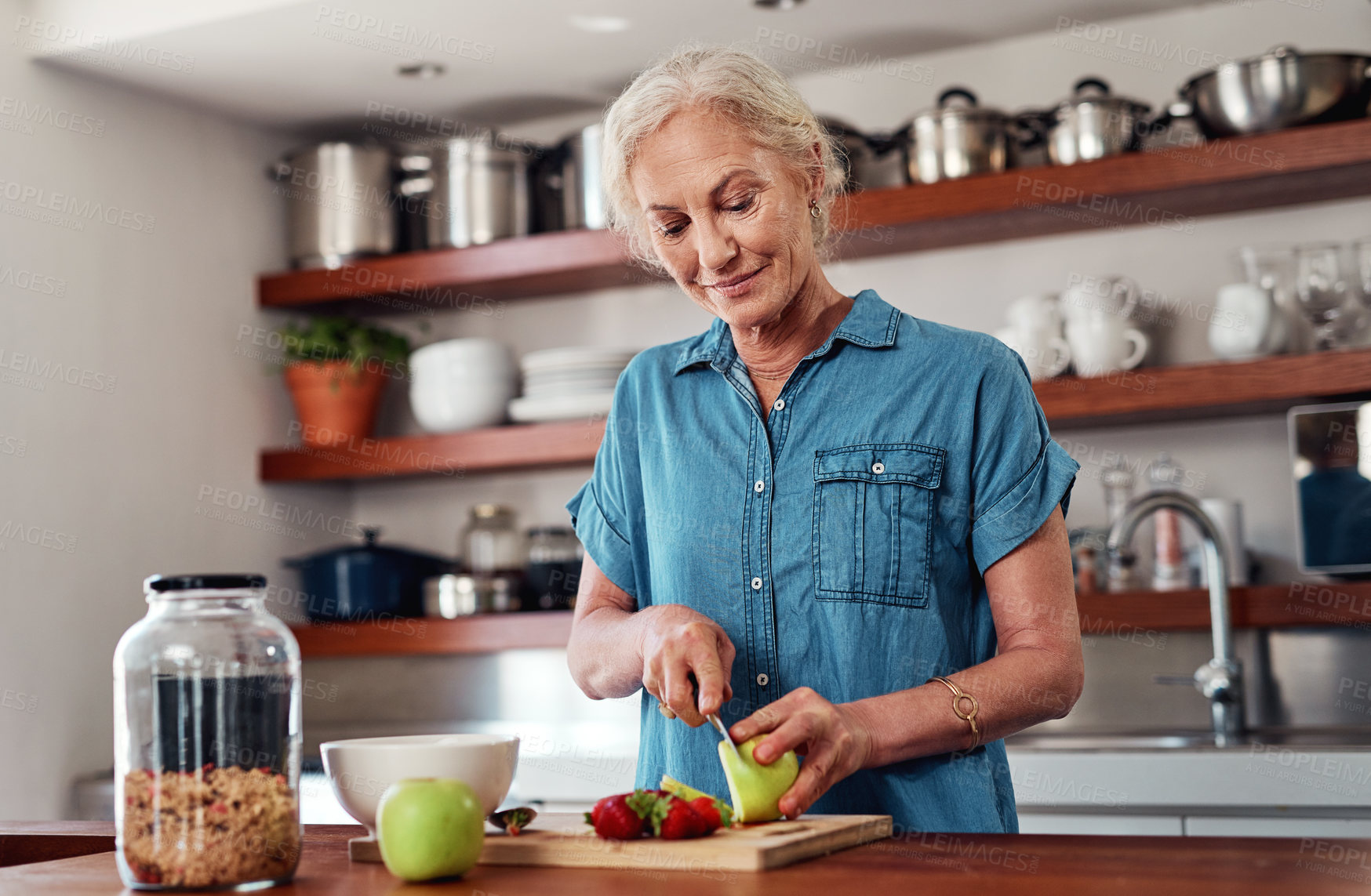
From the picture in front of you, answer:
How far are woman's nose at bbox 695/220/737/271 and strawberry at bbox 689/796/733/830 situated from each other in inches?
20.6

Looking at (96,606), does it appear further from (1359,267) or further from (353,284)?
(1359,267)

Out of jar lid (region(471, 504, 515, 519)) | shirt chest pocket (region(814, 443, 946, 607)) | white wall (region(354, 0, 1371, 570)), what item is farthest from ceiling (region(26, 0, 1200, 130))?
shirt chest pocket (region(814, 443, 946, 607))

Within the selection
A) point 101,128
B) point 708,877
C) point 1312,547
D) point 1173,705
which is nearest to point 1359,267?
point 1312,547

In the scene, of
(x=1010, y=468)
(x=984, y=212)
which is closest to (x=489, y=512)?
(x=984, y=212)

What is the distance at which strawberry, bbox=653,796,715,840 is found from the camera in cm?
101

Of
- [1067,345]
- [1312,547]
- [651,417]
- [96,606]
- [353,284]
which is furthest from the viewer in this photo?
[353,284]

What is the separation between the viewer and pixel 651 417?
59.1 inches

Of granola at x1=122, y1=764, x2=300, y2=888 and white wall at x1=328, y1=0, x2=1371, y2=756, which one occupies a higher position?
white wall at x1=328, y1=0, x2=1371, y2=756

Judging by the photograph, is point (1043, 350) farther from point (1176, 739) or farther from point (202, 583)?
point (202, 583)

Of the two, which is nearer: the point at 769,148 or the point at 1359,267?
the point at 769,148

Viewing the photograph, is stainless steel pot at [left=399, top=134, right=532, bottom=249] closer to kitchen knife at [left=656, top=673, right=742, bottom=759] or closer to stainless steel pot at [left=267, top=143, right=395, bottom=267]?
stainless steel pot at [left=267, top=143, right=395, bottom=267]

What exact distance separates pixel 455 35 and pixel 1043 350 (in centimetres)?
137

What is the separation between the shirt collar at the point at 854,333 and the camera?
4.61 feet

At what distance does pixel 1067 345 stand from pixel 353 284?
5.41 ft
